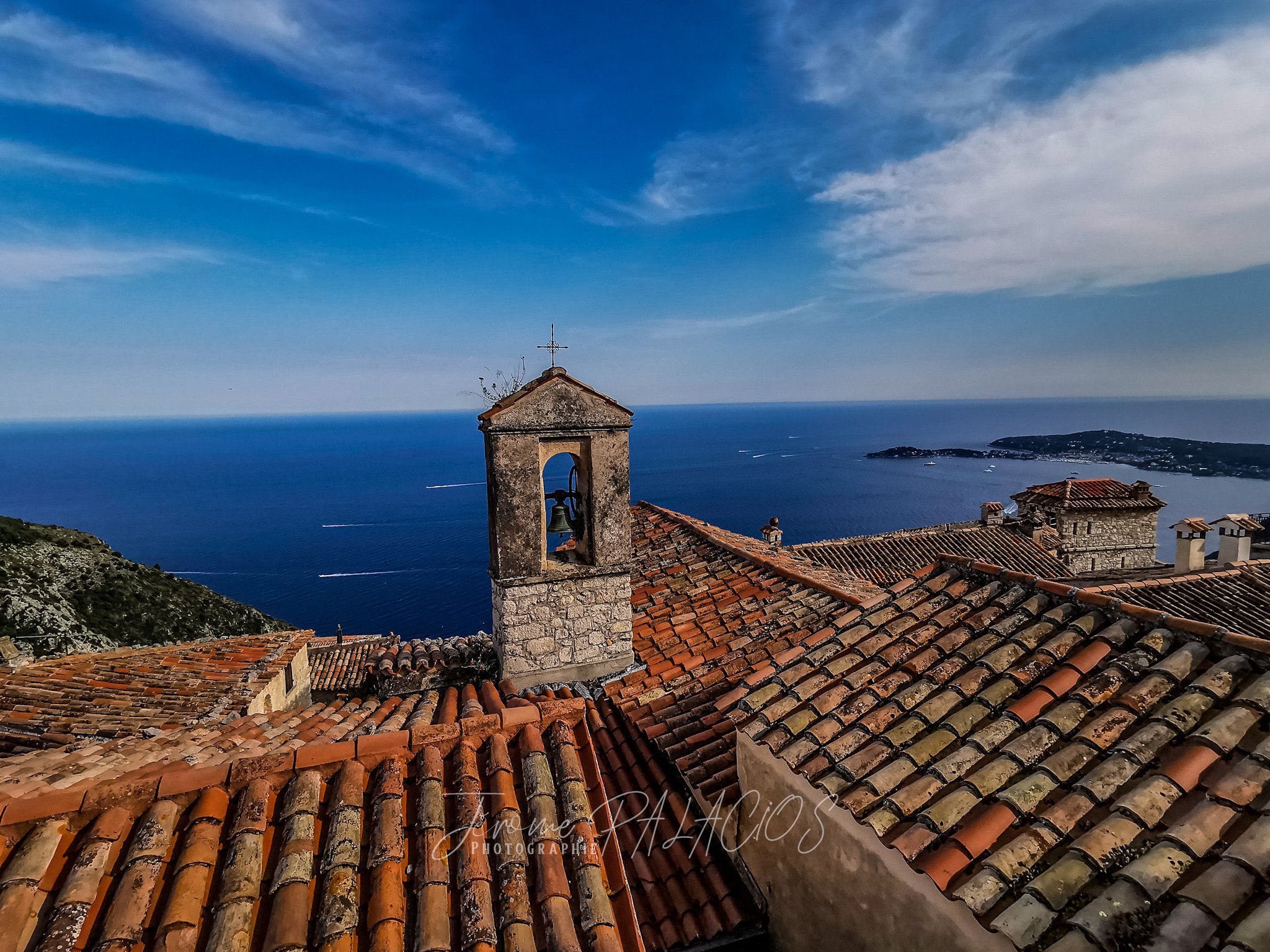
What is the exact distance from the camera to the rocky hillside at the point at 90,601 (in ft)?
70.6

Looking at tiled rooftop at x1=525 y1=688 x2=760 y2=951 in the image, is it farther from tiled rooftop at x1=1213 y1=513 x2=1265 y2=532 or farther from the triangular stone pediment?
tiled rooftop at x1=1213 y1=513 x2=1265 y2=532

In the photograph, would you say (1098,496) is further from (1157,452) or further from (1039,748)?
(1157,452)

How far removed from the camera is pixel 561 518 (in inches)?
260

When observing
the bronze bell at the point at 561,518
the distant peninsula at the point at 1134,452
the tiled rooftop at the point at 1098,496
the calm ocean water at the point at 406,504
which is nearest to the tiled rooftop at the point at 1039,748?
the bronze bell at the point at 561,518

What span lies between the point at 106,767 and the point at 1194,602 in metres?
12.5

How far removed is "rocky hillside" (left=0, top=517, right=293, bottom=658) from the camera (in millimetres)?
21531

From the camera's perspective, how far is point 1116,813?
2283 mm

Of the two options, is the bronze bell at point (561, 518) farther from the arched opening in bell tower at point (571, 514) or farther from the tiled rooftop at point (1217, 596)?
the tiled rooftop at point (1217, 596)

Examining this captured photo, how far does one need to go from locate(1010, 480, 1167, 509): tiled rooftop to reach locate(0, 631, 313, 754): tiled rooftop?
2220 centimetres

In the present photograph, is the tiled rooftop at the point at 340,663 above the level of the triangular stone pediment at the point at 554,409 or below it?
below

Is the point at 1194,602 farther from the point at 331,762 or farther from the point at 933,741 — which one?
the point at 331,762

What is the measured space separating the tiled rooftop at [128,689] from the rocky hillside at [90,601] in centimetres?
1631

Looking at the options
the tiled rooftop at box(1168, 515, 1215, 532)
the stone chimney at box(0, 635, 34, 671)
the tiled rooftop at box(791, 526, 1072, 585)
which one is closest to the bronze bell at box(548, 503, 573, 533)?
the stone chimney at box(0, 635, 34, 671)

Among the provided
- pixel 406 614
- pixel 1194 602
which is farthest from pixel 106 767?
pixel 406 614
